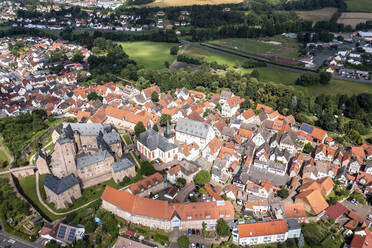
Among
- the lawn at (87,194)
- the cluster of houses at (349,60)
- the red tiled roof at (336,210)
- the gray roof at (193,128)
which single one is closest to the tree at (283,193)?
the red tiled roof at (336,210)

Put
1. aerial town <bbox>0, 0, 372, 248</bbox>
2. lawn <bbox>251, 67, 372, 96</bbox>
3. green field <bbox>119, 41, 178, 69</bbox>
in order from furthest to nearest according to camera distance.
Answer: green field <bbox>119, 41, 178, 69</bbox>
lawn <bbox>251, 67, 372, 96</bbox>
aerial town <bbox>0, 0, 372, 248</bbox>

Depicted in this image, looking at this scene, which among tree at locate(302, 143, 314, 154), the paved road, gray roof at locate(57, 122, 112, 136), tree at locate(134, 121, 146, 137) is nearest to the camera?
the paved road

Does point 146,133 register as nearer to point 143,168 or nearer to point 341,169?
point 143,168

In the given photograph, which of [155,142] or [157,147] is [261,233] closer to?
[157,147]

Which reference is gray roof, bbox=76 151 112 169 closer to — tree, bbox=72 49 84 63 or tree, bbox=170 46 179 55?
tree, bbox=72 49 84 63

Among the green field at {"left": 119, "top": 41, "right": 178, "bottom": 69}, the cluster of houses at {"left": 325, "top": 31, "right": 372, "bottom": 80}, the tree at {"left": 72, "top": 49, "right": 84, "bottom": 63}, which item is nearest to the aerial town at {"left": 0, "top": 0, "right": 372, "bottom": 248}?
the cluster of houses at {"left": 325, "top": 31, "right": 372, "bottom": 80}

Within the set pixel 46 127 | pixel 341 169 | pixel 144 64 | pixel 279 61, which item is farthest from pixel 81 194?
pixel 279 61

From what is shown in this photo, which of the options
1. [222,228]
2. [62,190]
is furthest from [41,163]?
[222,228]

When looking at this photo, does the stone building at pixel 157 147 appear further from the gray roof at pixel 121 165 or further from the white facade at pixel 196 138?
the gray roof at pixel 121 165
